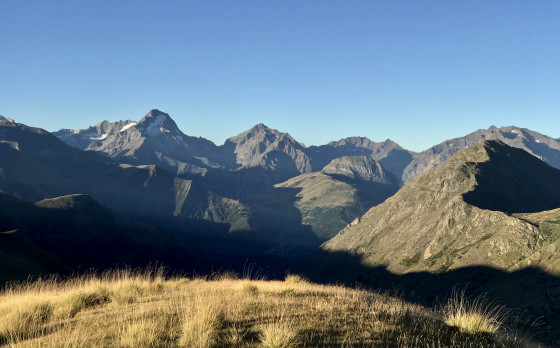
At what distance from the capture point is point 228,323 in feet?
36.5

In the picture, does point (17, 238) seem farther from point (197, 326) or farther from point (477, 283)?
point (477, 283)

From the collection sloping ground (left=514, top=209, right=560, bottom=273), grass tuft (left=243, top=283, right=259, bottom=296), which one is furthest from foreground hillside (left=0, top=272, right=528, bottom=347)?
sloping ground (left=514, top=209, right=560, bottom=273)

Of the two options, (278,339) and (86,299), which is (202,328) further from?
(86,299)

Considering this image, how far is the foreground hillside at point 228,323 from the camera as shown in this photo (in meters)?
9.41

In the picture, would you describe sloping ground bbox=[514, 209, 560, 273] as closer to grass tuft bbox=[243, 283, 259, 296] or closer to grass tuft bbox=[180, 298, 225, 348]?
grass tuft bbox=[243, 283, 259, 296]

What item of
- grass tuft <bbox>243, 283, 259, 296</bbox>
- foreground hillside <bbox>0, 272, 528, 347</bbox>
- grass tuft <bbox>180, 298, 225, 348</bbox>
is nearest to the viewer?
grass tuft <bbox>180, 298, 225, 348</bbox>

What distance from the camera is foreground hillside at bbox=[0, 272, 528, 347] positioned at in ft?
30.9

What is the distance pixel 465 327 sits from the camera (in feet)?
40.0

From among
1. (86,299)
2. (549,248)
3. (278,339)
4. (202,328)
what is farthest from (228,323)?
(549,248)

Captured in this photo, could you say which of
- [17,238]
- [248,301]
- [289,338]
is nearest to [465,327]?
[289,338]

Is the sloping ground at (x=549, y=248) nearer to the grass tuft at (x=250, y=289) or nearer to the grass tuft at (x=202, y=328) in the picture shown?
the grass tuft at (x=250, y=289)

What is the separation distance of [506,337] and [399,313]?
3.62m

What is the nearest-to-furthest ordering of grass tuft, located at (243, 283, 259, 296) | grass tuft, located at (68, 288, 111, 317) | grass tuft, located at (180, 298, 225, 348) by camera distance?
grass tuft, located at (180, 298, 225, 348) → grass tuft, located at (68, 288, 111, 317) → grass tuft, located at (243, 283, 259, 296)

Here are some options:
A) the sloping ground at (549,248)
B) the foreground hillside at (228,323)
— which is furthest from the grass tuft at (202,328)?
the sloping ground at (549,248)
